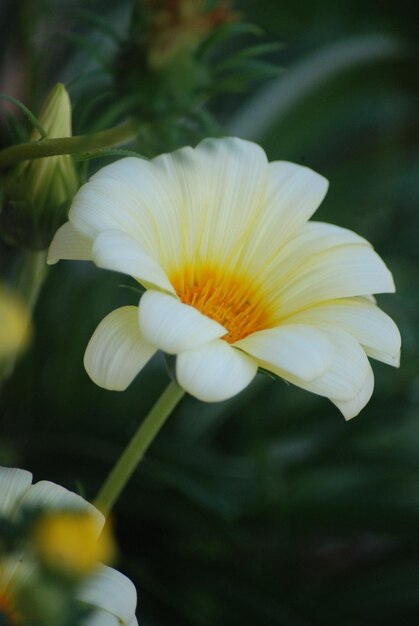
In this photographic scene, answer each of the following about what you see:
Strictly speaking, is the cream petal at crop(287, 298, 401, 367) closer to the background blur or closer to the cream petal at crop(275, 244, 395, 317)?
the cream petal at crop(275, 244, 395, 317)

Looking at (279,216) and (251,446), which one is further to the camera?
(251,446)

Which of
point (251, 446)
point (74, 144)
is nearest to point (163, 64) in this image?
point (74, 144)

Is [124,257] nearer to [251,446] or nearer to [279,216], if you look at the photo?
[279,216]

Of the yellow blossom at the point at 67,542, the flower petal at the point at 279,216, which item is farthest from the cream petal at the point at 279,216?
the yellow blossom at the point at 67,542

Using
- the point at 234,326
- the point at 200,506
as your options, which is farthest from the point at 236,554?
the point at 234,326

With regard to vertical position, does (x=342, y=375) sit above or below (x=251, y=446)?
above

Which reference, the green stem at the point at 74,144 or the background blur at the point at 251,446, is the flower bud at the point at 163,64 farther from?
the background blur at the point at 251,446
